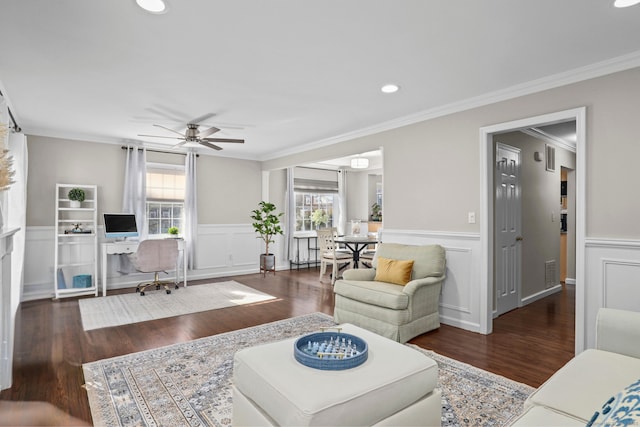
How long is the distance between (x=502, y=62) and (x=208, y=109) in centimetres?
305

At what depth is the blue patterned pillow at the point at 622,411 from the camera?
951mm

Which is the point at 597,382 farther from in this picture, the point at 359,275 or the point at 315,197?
the point at 315,197

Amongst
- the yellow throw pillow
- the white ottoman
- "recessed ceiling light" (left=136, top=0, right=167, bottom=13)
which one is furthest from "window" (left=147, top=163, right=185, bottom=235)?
the white ottoman

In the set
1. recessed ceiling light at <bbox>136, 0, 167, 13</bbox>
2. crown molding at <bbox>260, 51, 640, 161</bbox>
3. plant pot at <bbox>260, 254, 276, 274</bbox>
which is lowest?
plant pot at <bbox>260, 254, 276, 274</bbox>

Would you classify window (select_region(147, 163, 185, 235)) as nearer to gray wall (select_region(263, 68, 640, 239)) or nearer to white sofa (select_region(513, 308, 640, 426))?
gray wall (select_region(263, 68, 640, 239))

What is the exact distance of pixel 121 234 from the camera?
18.1 feet

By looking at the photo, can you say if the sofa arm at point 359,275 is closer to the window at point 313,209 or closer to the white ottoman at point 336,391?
the white ottoman at point 336,391

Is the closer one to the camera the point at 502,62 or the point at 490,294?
the point at 502,62

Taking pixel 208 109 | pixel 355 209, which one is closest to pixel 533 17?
pixel 208 109

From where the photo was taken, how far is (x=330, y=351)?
1.82m

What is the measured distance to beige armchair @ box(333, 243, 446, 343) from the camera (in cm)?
329

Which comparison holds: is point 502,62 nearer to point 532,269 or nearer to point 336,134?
point 336,134

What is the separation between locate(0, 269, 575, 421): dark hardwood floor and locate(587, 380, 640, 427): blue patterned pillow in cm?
171

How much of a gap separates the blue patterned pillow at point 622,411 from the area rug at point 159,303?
4.19 meters
